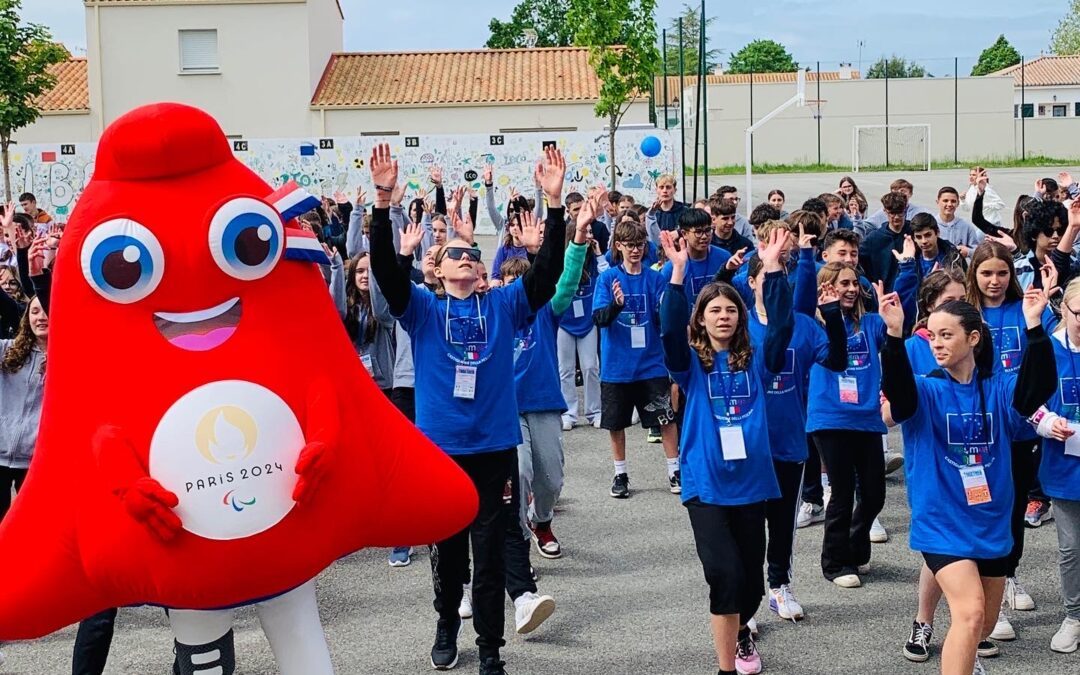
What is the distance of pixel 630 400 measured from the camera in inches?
352

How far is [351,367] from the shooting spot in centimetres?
437

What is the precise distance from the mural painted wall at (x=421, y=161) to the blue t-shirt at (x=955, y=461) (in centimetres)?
2293

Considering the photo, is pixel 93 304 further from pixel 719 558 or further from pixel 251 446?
pixel 719 558

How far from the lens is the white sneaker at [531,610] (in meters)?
5.97

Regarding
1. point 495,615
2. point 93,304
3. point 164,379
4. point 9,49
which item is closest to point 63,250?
point 93,304

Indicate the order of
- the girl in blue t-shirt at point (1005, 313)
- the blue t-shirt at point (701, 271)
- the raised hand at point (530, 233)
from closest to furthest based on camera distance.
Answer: the raised hand at point (530, 233)
the girl in blue t-shirt at point (1005, 313)
the blue t-shirt at point (701, 271)

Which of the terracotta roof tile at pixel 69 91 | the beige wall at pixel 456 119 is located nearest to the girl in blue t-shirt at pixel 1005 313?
the beige wall at pixel 456 119

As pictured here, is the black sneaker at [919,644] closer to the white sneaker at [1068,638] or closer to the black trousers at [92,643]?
the white sneaker at [1068,638]

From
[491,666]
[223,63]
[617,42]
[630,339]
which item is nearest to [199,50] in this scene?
[223,63]

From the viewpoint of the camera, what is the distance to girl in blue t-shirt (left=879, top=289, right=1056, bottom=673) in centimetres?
501

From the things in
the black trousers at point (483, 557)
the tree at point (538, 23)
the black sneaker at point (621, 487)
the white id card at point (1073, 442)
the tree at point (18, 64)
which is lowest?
the black sneaker at point (621, 487)

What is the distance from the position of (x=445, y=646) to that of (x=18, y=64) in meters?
21.5

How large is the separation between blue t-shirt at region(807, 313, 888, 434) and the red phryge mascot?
347cm

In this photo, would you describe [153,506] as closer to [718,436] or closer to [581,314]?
[718,436]
